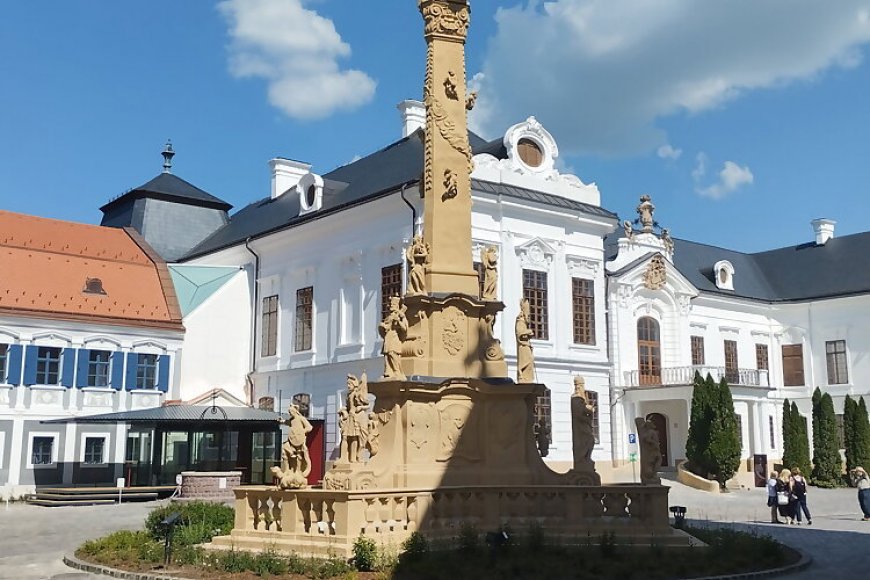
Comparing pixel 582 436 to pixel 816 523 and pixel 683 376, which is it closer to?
pixel 816 523

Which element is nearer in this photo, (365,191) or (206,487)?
(206,487)

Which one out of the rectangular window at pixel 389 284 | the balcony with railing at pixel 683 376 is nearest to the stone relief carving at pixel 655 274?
the balcony with railing at pixel 683 376

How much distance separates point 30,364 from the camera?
3105cm

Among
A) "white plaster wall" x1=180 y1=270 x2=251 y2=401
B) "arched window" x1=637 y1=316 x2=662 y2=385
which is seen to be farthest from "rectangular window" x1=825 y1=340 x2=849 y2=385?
"white plaster wall" x1=180 y1=270 x2=251 y2=401

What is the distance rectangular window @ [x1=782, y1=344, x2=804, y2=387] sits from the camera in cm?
4488

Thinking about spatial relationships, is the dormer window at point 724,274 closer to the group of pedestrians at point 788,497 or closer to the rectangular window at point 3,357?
the group of pedestrians at point 788,497

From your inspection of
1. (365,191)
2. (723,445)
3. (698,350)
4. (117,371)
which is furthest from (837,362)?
(117,371)

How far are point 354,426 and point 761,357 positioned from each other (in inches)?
1413

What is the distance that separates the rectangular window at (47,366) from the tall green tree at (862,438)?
30.5 meters

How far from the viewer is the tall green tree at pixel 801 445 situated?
36.2 m

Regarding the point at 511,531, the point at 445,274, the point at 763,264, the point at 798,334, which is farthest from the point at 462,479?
the point at 763,264

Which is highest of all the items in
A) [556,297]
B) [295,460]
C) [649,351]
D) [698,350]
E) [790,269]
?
[790,269]

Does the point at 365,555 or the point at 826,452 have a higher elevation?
the point at 826,452

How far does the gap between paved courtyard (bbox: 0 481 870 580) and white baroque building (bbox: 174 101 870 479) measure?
5.92 meters
